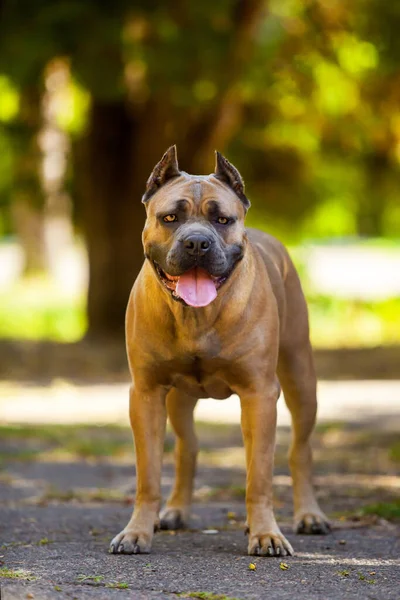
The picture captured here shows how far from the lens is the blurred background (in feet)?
45.0

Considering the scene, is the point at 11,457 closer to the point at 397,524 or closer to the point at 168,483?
the point at 168,483

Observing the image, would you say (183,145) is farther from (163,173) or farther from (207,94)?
(163,173)

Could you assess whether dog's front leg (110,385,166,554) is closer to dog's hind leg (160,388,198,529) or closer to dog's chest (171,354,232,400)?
dog's chest (171,354,232,400)

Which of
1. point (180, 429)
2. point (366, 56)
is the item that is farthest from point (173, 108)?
point (180, 429)

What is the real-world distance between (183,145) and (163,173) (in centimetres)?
Answer: 1255

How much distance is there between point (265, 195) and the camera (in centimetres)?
2259

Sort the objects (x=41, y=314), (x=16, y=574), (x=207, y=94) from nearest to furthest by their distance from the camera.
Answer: (x=16, y=574) < (x=207, y=94) < (x=41, y=314)

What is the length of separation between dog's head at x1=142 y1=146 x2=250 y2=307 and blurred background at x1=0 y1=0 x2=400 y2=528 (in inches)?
135

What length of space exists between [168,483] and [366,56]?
14.0 meters

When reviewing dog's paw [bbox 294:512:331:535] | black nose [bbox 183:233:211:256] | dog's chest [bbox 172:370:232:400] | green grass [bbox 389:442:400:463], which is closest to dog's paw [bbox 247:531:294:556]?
dog's chest [bbox 172:370:232:400]

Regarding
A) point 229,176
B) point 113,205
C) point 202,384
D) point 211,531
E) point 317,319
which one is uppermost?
point 113,205

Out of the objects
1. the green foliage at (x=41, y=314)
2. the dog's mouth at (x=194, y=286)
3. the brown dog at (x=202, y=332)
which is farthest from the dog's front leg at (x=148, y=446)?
the green foliage at (x=41, y=314)

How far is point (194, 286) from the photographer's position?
5.31 meters

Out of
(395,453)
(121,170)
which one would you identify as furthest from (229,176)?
(121,170)
